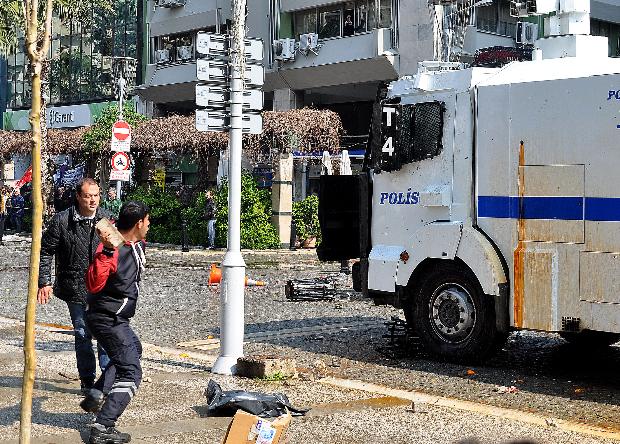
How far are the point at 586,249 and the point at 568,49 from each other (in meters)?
2.44

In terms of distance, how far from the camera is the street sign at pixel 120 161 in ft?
83.0

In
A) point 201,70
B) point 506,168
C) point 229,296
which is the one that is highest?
point 201,70

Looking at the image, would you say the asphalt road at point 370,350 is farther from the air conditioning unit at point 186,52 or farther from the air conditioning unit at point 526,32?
the air conditioning unit at point 186,52

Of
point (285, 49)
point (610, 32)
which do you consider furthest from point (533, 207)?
point (610, 32)

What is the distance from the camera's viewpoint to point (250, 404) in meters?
7.45

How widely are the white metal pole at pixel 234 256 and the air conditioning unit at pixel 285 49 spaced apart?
28.2 m

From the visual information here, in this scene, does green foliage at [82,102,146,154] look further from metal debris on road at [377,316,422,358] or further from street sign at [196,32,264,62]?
street sign at [196,32,264,62]

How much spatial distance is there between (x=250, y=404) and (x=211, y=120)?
11.3ft

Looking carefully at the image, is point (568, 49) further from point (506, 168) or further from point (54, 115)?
point (54, 115)

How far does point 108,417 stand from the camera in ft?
21.8

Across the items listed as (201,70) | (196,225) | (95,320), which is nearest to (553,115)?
(201,70)

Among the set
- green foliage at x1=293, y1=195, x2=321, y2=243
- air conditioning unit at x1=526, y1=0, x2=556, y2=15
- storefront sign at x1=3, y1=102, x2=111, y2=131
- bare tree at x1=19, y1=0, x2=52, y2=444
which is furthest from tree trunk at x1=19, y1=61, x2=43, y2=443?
storefront sign at x1=3, y1=102, x2=111, y2=131

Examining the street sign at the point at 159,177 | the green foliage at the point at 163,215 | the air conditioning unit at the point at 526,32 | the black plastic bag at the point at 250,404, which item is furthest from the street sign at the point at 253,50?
the air conditioning unit at the point at 526,32

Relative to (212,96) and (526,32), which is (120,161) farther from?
(526,32)
